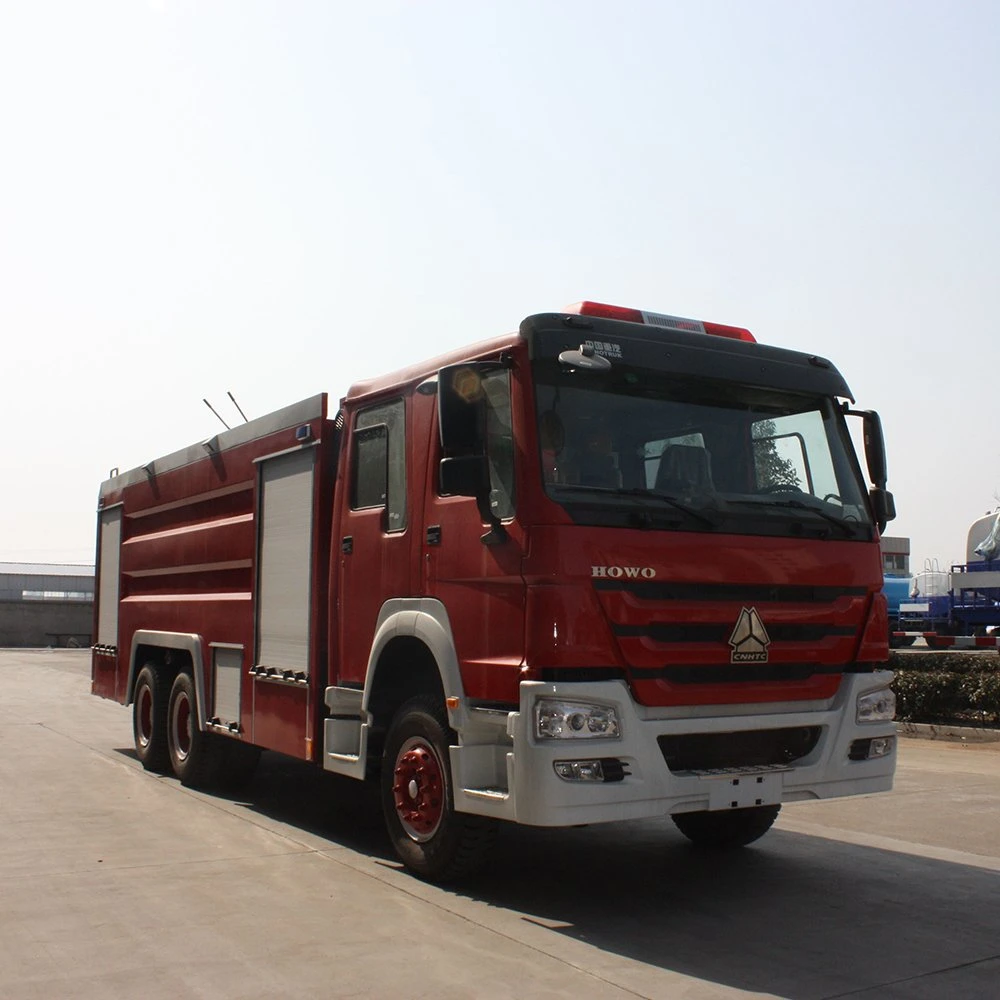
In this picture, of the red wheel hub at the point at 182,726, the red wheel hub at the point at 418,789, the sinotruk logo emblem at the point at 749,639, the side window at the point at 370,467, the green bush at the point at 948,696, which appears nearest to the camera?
the sinotruk logo emblem at the point at 749,639

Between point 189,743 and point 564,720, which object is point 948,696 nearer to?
point 189,743

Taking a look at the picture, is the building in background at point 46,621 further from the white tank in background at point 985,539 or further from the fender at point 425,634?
the fender at point 425,634

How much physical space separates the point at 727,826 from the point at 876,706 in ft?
4.88

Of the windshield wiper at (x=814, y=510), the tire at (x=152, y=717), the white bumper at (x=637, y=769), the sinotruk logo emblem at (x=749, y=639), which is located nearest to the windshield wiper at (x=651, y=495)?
the windshield wiper at (x=814, y=510)

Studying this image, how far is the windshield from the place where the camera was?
19.5ft

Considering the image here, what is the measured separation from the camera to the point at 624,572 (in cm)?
579

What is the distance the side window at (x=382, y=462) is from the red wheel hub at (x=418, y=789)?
1.24 meters

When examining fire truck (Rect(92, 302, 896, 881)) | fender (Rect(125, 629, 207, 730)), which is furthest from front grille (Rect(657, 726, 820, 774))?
fender (Rect(125, 629, 207, 730))

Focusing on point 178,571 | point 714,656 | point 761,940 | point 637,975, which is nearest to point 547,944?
point 637,975

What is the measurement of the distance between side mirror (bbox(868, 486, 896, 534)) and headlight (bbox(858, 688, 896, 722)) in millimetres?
919

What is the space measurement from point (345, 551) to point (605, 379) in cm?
218

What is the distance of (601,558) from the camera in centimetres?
574

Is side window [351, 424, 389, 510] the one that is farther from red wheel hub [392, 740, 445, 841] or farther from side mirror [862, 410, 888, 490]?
side mirror [862, 410, 888, 490]

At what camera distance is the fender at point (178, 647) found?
977 centimetres
